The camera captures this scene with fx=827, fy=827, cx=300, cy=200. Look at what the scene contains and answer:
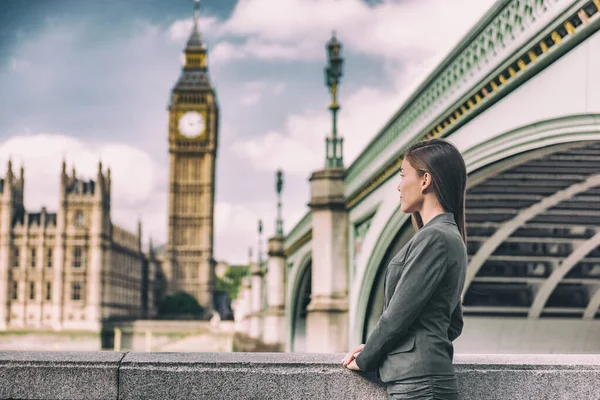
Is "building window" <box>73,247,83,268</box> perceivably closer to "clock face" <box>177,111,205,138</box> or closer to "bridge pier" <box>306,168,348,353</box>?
"clock face" <box>177,111,205,138</box>

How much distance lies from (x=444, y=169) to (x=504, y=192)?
9926 mm

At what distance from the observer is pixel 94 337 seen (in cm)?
7294

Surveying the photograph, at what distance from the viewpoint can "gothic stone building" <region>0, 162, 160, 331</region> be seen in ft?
244

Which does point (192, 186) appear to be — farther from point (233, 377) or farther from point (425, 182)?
point (425, 182)

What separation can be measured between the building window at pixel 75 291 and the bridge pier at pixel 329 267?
2440 inches

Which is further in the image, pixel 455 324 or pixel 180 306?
pixel 180 306

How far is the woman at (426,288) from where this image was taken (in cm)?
255

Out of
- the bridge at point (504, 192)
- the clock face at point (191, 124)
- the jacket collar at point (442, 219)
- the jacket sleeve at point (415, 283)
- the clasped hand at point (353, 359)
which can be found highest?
the clock face at point (191, 124)

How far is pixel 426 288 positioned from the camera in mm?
2551

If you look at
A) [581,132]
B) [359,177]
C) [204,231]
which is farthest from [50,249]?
[581,132]

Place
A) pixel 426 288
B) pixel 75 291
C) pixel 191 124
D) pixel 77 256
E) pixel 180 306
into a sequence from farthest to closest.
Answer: pixel 191 124 → pixel 180 306 → pixel 77 256 → pixel 75 291 → pixel 426 288

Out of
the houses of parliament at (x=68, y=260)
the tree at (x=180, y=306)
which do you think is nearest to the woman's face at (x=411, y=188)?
the houses of parliament at (x=68, y=260)

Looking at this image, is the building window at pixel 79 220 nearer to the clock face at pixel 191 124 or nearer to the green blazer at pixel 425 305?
the clock face at pixel 191 124

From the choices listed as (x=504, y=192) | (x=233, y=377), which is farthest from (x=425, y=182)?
(x=504, y=192)
